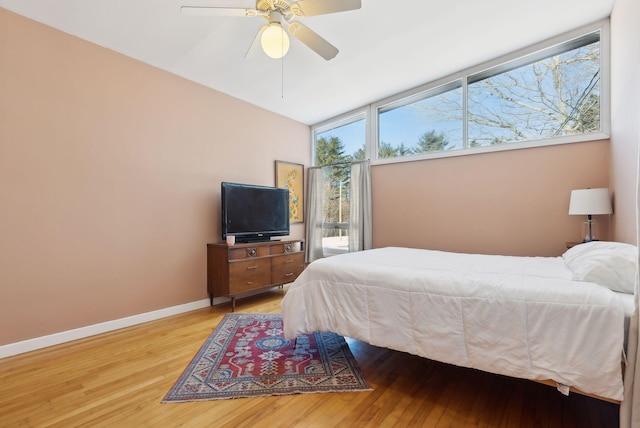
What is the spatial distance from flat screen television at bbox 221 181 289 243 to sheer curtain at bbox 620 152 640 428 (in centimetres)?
338

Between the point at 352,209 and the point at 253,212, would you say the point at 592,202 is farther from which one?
the point at 253,212

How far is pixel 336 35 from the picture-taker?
9.23ft

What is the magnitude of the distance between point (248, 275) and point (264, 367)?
155cm

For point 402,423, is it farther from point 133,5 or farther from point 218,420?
point 133,5

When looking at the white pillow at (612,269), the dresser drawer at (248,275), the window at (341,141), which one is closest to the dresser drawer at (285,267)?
the dresser drawer at (248,275)

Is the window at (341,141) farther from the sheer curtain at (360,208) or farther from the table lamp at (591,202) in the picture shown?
the table lamp at (591,202)

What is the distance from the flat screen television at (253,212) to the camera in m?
3.57

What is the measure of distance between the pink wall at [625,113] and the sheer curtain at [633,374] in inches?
40.4

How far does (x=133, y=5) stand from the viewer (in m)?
2.34

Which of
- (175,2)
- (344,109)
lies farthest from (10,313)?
(344,109)

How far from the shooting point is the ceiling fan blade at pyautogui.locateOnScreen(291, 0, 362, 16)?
1844 mm

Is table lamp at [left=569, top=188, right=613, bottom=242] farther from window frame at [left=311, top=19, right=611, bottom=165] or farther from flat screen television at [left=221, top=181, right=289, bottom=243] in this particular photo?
flat screen television at [left=221, top=181, right=289, bottom=243]

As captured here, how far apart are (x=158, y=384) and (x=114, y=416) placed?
1.06 ft

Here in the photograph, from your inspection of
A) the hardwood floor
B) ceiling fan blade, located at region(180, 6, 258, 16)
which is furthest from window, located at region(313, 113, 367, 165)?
the hardwood floor
